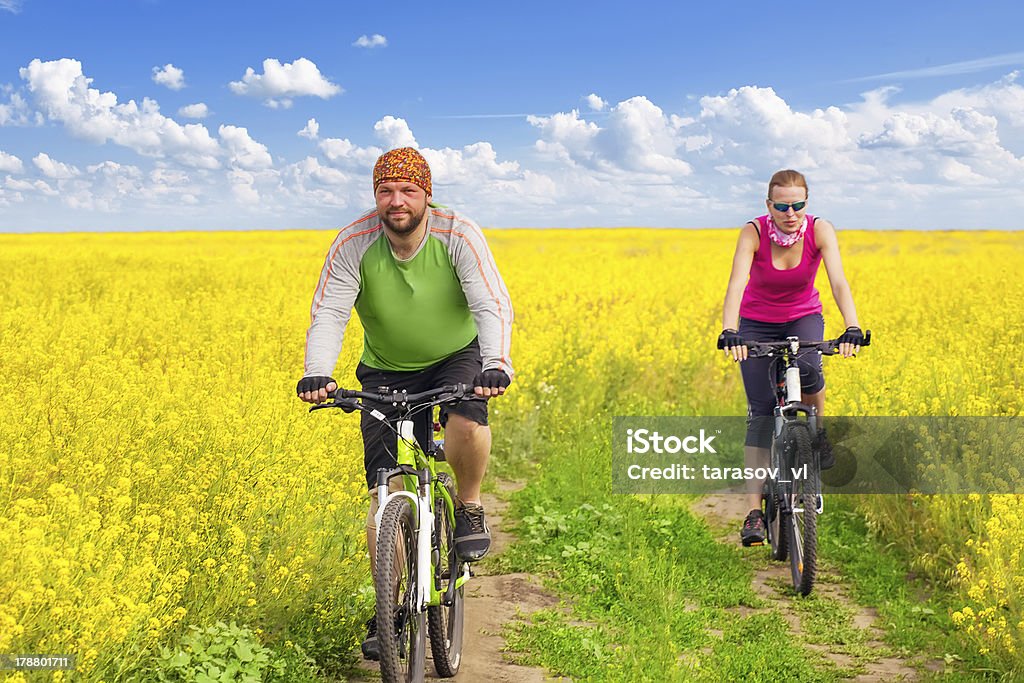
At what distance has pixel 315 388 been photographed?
12.3 feet

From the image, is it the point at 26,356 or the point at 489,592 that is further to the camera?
the point at 26,356

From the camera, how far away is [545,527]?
700cm

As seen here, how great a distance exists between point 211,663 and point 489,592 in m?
2.26

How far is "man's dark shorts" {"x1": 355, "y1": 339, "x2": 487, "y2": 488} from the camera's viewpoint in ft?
13.8

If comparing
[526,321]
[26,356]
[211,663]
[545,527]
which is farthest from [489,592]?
[526,321]

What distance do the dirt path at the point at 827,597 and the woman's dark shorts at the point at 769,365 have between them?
1.04 meters

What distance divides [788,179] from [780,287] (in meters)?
0.76

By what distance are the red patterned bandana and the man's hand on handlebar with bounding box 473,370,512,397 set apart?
83 cm

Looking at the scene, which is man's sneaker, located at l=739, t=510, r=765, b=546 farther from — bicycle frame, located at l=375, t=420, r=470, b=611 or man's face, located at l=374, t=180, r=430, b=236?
man's face, located at l=374, t=180, r=430, b=236

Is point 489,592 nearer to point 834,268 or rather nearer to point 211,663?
point 211,663

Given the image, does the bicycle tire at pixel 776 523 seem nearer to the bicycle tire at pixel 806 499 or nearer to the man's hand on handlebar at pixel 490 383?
the bicycle tire at pixel 806 499
